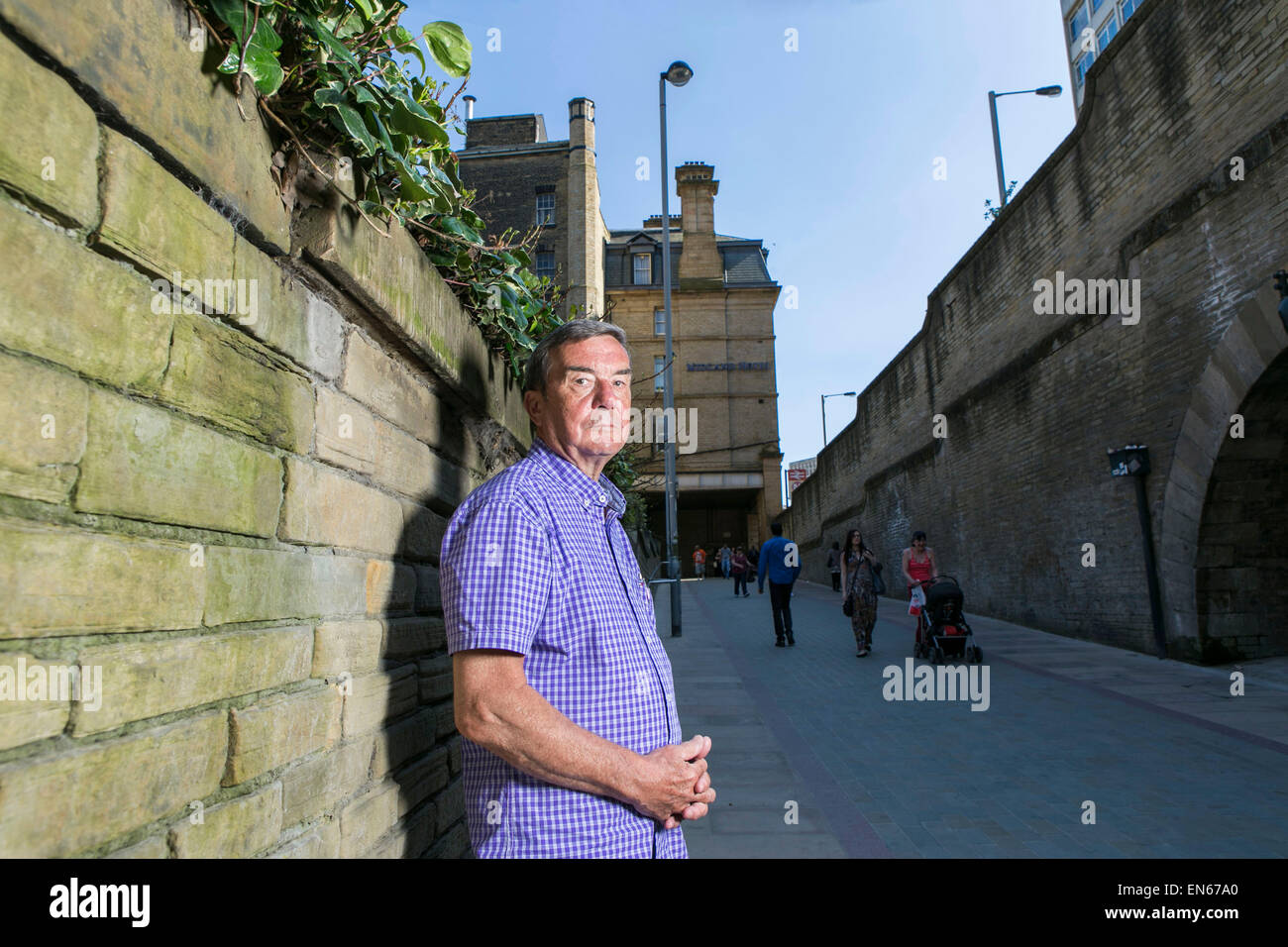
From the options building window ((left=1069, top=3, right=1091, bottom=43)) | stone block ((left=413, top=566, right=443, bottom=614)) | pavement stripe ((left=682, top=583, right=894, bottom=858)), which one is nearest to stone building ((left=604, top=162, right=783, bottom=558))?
building window ((left=1069, top=3, right=1091, bottom=43))

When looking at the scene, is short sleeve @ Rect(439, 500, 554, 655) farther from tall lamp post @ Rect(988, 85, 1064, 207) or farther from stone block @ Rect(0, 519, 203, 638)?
tall lamp post @ Rect(988, 85, 1064, 207)

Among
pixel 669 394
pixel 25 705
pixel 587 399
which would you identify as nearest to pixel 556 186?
pixel 669 394

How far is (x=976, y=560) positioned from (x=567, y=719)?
14.5m

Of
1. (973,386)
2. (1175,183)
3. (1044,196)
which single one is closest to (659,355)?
(973,386)

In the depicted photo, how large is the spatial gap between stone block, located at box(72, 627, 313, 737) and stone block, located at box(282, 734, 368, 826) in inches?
7.4

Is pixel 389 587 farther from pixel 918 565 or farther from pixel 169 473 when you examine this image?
pixel 918 565

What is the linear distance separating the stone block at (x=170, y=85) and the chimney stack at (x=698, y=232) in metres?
36.6

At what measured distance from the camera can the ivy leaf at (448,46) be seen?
177 cm

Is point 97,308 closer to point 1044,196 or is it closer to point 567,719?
point 567,719

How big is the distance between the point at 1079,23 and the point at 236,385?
42.6 m

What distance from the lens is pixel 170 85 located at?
43.9 inches

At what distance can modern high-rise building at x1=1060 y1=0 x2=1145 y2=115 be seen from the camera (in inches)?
1127

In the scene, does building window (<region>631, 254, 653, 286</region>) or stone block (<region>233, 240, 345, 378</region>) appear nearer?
stone block (<region>233, 240, 345, 378</region>)

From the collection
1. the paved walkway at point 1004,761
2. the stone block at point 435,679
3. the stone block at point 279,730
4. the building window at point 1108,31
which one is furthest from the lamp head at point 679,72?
the building window at point 1108,31
